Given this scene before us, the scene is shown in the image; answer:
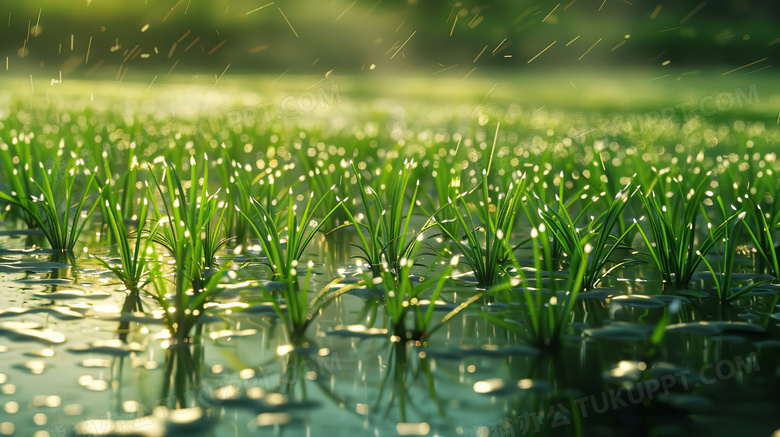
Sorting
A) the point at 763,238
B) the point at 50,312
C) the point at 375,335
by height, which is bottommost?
the point at 375,335

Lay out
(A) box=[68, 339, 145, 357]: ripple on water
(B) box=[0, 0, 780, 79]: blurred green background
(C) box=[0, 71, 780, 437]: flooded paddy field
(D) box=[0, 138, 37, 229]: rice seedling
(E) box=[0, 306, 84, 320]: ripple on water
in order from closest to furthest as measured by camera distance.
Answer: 1. (C) box=[0, 71, 780, 437]: flooded paddy field
2. (A) box=[68, 339, 145, 357]: ripple on water
3. (E) box=[0, 306, 84, 320]: ripple on water
4. (D) box=[0, 138, 37, 229]: rice seedling
5. (B) box=[0, 0, 780, 79]: blurred green background

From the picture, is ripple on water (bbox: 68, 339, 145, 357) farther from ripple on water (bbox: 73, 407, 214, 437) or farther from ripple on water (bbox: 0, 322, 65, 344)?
ripple on water (bbox: 73, 407, 214, 437)

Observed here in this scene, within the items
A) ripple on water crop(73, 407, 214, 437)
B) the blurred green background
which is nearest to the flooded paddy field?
ripple on water crop(73, 407, 214, 437)

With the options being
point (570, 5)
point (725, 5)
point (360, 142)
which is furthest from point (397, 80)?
point (360, 142)

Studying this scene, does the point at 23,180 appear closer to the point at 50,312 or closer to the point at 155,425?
the point at 50,312

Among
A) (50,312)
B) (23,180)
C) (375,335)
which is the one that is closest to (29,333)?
(50,312)

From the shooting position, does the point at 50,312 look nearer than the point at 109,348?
No

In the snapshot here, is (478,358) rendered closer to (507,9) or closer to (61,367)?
(61,367)

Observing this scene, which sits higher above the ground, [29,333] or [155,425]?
[29,333]
